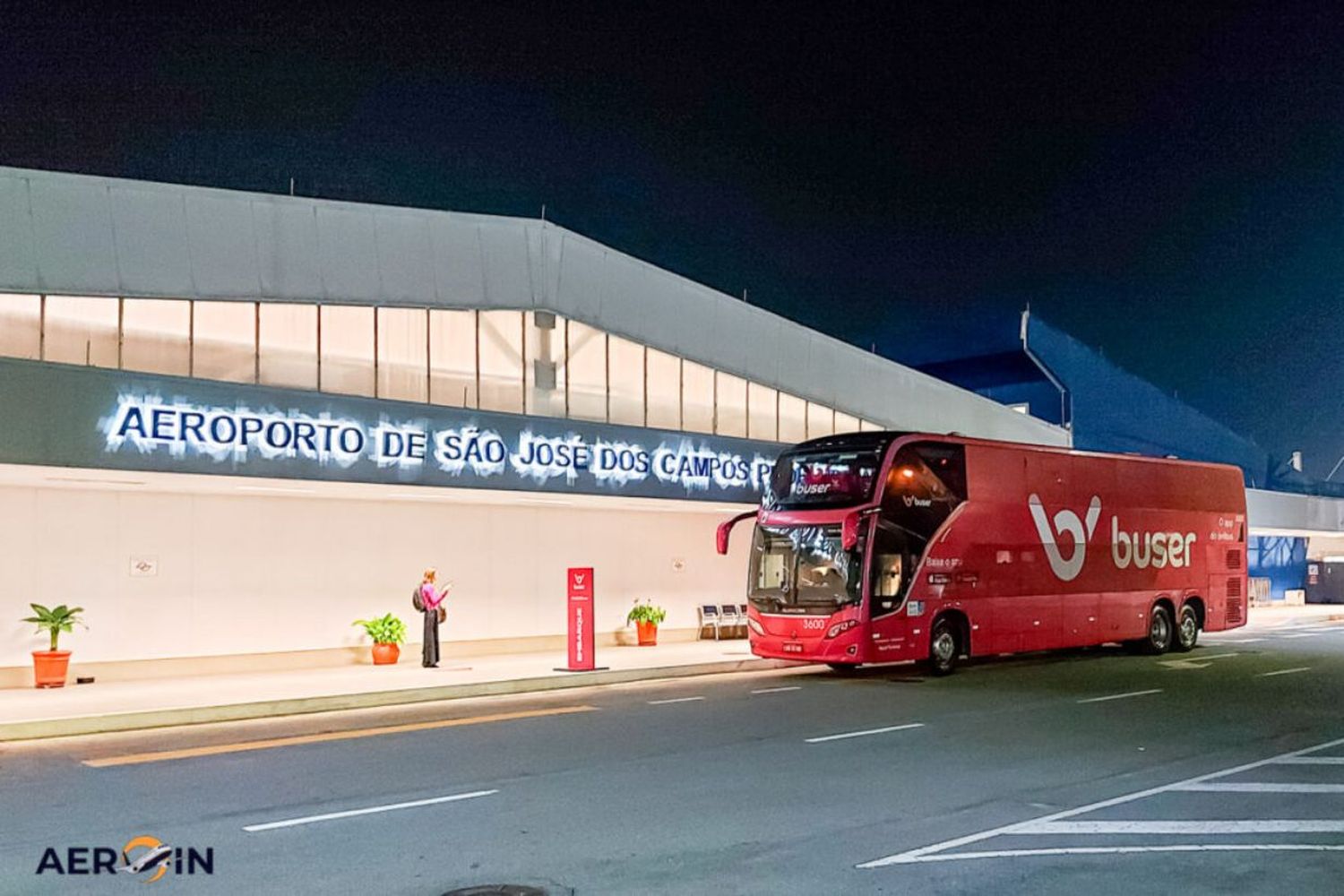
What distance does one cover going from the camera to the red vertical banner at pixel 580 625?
896 inches

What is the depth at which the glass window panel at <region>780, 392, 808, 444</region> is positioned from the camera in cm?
3181

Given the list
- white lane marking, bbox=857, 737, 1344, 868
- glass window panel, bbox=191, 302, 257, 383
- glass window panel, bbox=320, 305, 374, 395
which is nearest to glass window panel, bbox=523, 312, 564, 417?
glass window panel, bbox=320, 305, 374, 395

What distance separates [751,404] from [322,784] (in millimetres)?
20406

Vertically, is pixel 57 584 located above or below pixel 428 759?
above

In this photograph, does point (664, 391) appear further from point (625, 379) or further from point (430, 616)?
point (430, 616)

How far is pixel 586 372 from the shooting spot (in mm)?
27094

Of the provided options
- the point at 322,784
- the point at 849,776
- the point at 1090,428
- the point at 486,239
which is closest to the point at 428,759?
the point at 322,784

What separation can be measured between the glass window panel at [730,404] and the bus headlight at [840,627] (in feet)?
30.7

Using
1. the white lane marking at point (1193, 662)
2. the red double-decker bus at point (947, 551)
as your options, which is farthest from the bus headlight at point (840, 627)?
the white lane marking at point (1193, 662)

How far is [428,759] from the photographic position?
43.4 ft

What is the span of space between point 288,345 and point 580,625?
7204 mm

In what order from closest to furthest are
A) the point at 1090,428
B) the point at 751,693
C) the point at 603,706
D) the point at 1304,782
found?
the point at 1304,782
the point at 603,706
the point at 751,693
the point at 1090,428

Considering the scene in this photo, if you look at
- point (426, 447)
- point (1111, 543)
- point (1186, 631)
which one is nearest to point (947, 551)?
point (1111, 543)

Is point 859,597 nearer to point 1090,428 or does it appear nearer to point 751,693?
point 751,693
